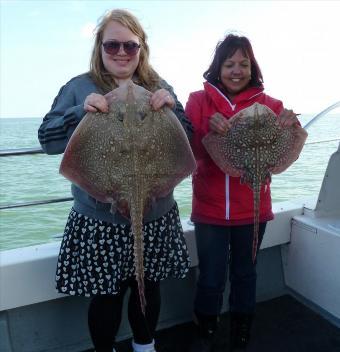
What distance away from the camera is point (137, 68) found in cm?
219

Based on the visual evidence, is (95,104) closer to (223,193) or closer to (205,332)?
(223,193)

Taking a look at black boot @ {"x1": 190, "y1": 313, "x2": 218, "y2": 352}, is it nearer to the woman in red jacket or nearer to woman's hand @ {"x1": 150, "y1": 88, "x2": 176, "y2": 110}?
the woman in red jacket

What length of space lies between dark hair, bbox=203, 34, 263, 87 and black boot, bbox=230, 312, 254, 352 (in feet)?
5.30

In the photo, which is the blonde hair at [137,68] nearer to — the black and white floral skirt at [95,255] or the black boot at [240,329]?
the black and white floral skirt at [95,255]

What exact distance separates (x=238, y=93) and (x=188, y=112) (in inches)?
14.1

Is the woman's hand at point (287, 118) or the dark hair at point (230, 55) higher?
the dark hair at point (230, 55)

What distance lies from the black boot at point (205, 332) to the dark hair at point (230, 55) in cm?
162

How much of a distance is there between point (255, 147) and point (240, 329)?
135 cm

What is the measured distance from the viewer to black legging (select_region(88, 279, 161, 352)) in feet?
7.34

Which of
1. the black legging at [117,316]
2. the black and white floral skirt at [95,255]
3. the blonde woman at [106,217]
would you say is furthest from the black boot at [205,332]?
the black and white floral skirt at [95,255]

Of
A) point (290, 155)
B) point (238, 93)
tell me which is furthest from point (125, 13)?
point (290, 155)

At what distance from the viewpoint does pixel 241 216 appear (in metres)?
2.49

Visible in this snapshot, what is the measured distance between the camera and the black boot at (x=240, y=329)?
2764 millimetres

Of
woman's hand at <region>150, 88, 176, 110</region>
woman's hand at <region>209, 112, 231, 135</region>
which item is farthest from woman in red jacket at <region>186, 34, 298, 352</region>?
woman's hand at <region>150, 88, 176, 110</region>
